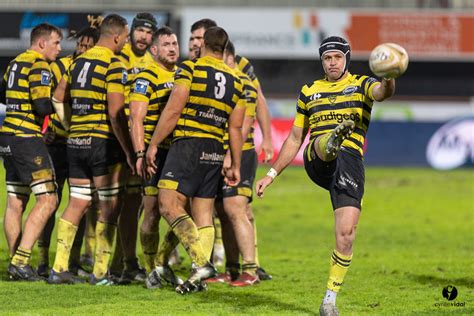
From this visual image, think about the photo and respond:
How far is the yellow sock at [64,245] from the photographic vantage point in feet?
34.3

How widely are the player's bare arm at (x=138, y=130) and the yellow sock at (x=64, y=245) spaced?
987mm

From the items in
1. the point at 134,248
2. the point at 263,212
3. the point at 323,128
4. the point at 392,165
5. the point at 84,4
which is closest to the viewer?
the point at 323,128

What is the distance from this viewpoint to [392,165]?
31172mm

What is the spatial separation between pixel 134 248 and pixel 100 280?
0.56 meters

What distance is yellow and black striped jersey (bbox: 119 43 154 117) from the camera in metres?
10.9

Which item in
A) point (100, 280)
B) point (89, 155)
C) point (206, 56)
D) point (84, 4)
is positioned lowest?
point (100, 280)

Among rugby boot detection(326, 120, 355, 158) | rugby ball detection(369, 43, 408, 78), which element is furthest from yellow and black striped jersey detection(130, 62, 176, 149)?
rugby ball detection(369, 43, 408, 78)

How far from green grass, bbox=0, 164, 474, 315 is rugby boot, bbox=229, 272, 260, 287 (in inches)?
4.0

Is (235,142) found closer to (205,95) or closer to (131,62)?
(205,95)

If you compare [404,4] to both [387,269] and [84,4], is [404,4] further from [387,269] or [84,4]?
[387,269]

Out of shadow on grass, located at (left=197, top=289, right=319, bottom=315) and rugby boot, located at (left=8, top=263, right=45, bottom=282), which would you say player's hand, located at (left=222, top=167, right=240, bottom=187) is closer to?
shadow on grass, located at (left=197, top=289, right=319, bottom=315)

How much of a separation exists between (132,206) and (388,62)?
3939mm

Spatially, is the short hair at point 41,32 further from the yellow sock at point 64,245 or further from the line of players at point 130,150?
the yellow sock at point 64,245

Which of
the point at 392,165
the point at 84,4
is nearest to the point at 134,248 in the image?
the point at 392,165
